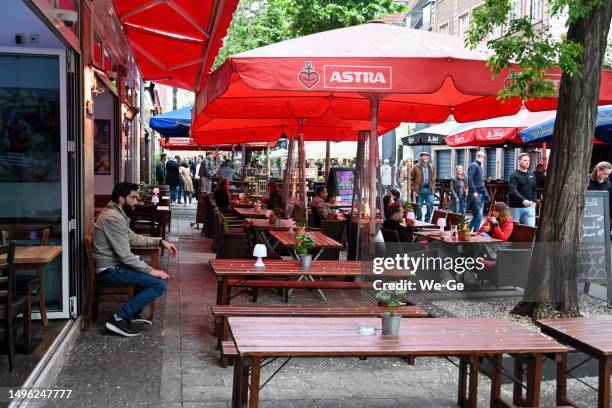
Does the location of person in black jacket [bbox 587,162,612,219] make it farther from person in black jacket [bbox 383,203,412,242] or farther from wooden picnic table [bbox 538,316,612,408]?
wooden picnic table [bbox 538,316,612,408]

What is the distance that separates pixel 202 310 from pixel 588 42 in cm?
486

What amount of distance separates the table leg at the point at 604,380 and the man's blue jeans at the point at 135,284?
4.06 m

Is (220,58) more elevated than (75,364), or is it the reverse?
(220,58)

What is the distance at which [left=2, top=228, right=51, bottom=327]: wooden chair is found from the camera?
20.9ft

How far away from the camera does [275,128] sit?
16047mm

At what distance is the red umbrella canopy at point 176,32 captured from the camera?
37.0ft

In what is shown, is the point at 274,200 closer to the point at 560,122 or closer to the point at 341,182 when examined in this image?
the point at 341,182

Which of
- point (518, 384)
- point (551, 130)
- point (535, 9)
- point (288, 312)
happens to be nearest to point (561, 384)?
point (518, 384)

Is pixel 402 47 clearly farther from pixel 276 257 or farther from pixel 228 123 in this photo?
pixel 228 123

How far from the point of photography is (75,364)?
6059 mm

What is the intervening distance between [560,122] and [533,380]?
11.7 ft

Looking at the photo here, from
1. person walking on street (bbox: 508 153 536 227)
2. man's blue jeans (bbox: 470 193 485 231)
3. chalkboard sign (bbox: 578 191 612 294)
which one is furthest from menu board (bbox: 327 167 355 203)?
chalkboard sign (bbox: 578 191 612 294)

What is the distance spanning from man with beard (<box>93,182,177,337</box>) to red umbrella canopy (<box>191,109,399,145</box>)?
5.51 meters

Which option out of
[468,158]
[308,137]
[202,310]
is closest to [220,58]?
[468,158]
